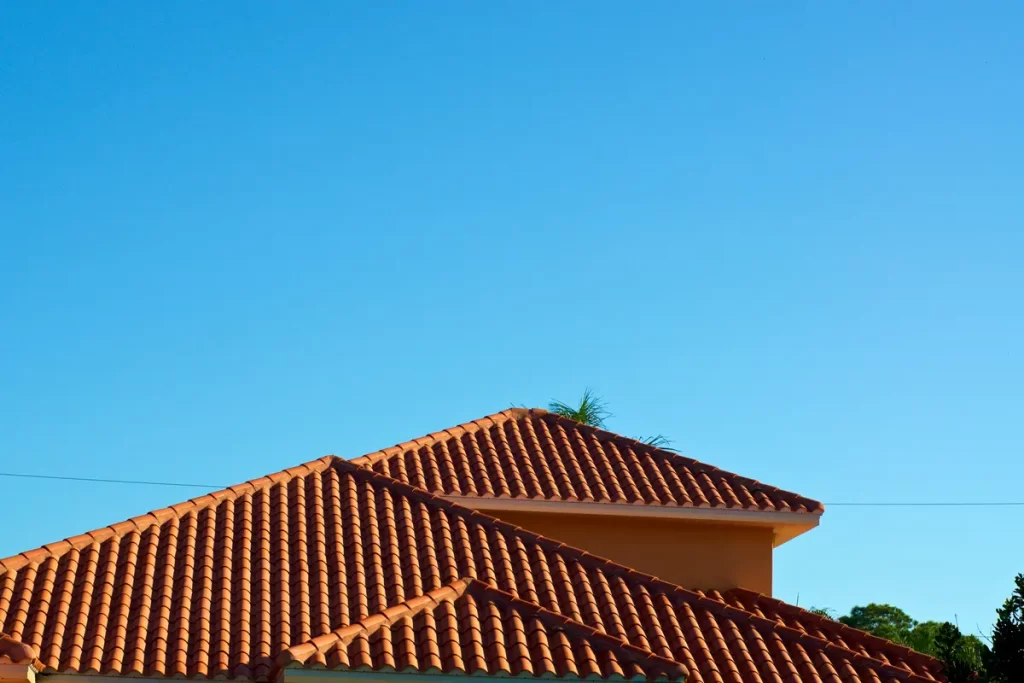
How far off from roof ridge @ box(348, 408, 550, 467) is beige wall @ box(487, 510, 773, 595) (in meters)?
2.21

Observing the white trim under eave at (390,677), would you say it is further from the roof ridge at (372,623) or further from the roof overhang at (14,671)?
the roof overhang at (14,671)

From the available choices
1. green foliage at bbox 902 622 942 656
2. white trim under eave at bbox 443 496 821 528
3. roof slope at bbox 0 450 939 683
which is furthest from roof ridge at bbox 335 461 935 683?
green foliage at bbox 902 622 942 656

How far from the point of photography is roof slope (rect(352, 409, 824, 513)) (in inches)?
696

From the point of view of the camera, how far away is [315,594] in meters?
14.2

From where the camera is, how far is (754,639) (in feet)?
47.6

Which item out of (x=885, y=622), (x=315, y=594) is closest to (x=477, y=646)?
(x=315, y=594)

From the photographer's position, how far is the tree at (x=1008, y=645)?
1083 centimetres

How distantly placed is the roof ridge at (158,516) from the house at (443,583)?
3 centimetres

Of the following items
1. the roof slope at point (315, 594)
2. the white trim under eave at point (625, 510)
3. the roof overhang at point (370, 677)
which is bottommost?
the roof overhang at point (370, 677)

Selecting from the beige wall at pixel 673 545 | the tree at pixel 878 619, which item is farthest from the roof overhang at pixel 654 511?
the tree at pixel 878 619

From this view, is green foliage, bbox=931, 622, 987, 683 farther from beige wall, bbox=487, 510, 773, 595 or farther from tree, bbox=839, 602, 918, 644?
tree, bbox=839, 602, 918, 644

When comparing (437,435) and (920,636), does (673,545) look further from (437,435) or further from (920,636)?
(920,636)

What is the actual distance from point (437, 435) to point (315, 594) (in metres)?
5.79

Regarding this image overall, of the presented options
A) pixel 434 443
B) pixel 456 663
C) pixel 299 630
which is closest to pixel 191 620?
pixel 299 630
